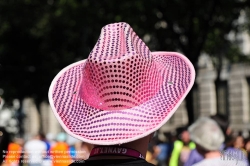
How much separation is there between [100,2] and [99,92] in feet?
53.0

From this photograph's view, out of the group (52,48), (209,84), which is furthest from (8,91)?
(209,84)

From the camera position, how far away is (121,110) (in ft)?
7.89

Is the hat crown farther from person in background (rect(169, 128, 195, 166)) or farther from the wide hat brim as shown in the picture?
person in background (rect(169, 128, 195, 166))

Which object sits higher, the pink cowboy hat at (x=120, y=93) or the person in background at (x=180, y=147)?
the pink cowboy hat at (x=120, y=93)

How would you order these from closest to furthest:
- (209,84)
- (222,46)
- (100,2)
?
1. (100,2)
2. (222,46)
3. (209,84)

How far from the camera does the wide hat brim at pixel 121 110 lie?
7.70 ft

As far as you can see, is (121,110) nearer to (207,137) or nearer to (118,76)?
(118,76)

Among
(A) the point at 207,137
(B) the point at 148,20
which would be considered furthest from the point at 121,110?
(B) the point at 148,20

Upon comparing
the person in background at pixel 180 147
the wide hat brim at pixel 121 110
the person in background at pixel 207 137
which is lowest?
the person in background at pixel 180 147

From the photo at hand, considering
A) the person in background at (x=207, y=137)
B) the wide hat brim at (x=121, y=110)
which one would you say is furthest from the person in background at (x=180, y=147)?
the wide hat brim at (x=121, y=110)

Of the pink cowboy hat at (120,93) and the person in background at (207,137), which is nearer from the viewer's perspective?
the pink cowboy hat at (120,93)

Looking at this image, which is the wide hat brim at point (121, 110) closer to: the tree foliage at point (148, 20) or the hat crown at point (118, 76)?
the hat crown at point (118, 76)

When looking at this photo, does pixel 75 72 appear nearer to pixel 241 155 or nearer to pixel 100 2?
pixel 241 155

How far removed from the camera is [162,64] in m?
2.62
